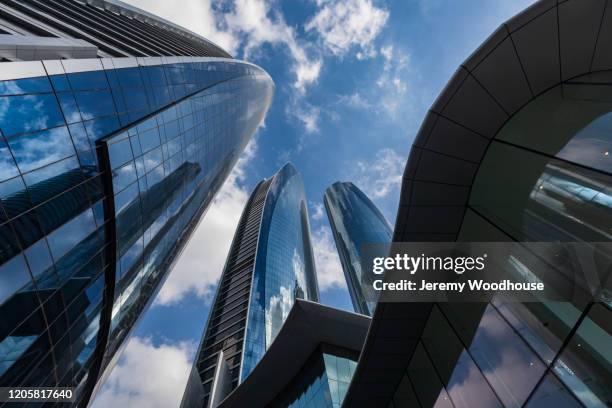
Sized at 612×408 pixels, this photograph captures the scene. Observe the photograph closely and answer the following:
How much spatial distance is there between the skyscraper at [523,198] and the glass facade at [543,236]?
0.08 feet

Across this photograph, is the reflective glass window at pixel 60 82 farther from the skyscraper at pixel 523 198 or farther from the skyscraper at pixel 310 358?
the skyscraper at pixel 310 358

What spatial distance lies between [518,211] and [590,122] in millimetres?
2340

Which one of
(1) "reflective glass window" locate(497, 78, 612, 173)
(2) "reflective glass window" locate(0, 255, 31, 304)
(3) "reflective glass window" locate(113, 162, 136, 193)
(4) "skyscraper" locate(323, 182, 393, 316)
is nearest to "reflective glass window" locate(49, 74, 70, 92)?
(3) "reflective glass window" locate(113, 162, 136, 193)

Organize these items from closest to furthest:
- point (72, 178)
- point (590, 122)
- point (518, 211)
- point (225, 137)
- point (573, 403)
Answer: point (573, 403) → point (590, 122) → point (518, 211) → point (72, 178) → point (225, 137)

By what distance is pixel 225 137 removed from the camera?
46781 millimetres

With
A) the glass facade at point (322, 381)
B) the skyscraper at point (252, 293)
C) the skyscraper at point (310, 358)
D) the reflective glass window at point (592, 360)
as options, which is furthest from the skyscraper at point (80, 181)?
the skyscraper at point (252, 293)

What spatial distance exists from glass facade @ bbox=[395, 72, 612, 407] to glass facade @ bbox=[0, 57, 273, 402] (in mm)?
16168

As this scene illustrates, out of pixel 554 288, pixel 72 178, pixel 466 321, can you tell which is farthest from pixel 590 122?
pixel 72 178

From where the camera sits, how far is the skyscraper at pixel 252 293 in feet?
224

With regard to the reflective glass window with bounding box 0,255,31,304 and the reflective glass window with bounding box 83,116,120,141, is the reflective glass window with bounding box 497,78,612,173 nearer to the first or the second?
the reflective glass window with bounding box 0,255,31,304

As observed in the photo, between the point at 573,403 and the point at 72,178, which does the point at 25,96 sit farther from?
the point at 573,403

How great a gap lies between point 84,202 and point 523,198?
61.9 ft

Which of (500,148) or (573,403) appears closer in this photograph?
(573,403)

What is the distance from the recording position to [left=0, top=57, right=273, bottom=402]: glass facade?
39.6 ft
